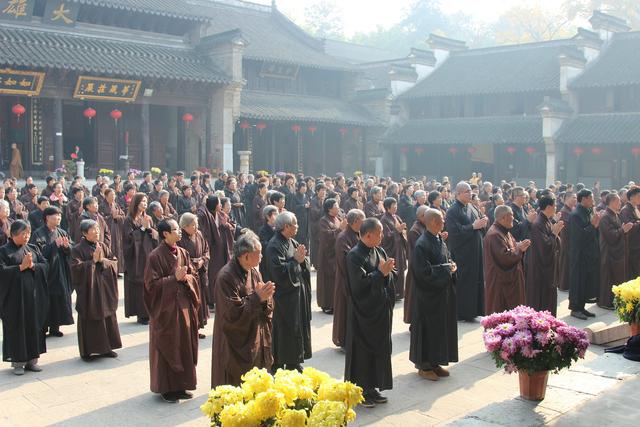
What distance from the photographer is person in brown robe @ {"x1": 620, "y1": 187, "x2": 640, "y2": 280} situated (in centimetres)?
1160

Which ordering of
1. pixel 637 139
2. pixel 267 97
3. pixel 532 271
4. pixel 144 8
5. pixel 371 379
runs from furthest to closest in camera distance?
pixel 267 97 → pixel 637 139 → pixel 144 8 → pixel 532 271 → pixel 371 379

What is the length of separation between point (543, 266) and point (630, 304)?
1.75 meters

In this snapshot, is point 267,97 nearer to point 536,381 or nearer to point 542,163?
point 542,163

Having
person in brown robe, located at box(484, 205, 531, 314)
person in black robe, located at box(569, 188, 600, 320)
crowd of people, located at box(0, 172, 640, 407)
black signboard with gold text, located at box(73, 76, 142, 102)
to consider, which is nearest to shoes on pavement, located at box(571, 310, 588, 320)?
person in black robe, located at box(569, 188, 600, 320)

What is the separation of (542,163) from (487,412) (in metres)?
26.3

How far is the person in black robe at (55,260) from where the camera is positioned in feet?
28.6

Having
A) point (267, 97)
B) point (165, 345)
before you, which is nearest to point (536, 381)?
point (165, 345)

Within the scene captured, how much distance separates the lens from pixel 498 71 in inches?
1364

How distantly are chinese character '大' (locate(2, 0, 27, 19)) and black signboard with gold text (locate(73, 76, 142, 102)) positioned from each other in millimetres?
2701

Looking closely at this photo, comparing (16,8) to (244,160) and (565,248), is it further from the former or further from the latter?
(565,248)

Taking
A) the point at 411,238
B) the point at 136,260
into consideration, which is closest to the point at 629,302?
the point at 411,238

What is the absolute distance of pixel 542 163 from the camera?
30.9 meters

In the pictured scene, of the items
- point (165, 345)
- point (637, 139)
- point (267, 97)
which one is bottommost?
point (165, 345)

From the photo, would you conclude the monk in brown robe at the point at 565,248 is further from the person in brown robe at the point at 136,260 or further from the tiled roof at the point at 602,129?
the tiled roof at the point at 602,129
